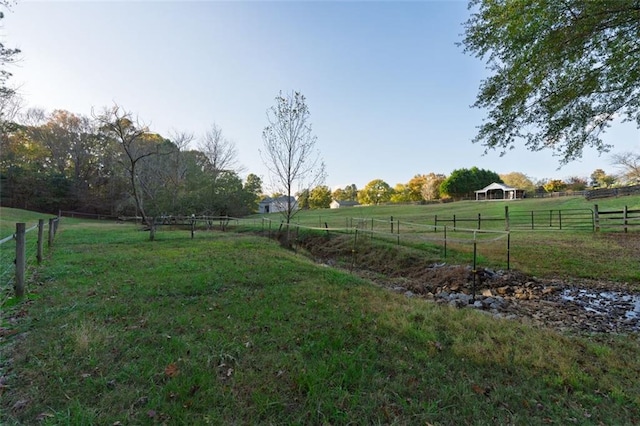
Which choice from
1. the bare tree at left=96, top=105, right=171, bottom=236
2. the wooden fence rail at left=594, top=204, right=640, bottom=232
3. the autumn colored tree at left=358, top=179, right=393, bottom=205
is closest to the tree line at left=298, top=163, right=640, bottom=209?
the autumn colored tree at left=358, top=179, right=393, bottom=205

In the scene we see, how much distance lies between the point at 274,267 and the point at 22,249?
4799 millimetres

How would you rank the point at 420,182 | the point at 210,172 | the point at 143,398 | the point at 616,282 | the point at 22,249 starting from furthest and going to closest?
the point at 420,182
the point at 210,172
the point at 616,282
the point at 22,249
the point at 143,398

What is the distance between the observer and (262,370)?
9.70 feet

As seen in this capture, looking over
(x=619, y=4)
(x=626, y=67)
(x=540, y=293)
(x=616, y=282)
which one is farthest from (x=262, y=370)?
(x=616, y=282)

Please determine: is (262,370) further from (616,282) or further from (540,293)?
(616,282)

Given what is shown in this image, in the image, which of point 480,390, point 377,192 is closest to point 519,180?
point 377,192

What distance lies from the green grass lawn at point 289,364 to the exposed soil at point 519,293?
3.56 ft

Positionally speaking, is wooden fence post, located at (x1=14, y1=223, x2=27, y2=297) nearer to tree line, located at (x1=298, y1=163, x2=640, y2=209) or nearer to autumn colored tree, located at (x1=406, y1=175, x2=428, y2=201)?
tree line, located at (x1=298, y1=163, x2=640, y2=209)

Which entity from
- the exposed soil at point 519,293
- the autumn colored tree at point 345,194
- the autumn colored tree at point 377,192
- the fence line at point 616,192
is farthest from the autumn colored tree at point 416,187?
the exposed soil at point 519,293

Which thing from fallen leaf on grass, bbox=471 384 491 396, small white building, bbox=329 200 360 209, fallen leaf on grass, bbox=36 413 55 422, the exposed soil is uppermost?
small white building, bbox=329 200 360 209

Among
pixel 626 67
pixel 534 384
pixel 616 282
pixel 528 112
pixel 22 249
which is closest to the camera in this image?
pixel 534 384

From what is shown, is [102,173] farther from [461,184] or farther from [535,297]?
[461,184]

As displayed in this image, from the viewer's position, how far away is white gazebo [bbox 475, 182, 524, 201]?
55.4 m

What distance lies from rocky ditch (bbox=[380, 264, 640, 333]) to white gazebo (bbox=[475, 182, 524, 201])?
55189 millimetres
